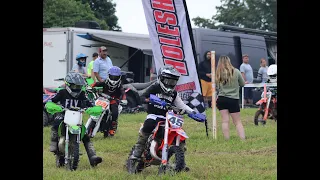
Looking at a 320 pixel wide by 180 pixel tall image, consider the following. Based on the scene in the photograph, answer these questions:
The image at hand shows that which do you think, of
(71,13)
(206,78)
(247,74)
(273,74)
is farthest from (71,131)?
(71,13)

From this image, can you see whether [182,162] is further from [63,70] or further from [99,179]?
[63,70]

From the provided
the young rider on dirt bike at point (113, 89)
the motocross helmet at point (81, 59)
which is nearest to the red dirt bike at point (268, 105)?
the young rider on dirt bike at point (113, 89)

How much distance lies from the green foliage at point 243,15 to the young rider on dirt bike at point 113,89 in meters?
52.0

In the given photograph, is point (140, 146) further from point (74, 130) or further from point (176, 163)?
point (74, 130)

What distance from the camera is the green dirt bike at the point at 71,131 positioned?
10.5m

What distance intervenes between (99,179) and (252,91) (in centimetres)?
1517

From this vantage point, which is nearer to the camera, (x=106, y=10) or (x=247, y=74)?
(x=247, y=74)

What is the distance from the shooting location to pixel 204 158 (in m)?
11.7

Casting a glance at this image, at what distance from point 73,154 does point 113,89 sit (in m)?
3.98

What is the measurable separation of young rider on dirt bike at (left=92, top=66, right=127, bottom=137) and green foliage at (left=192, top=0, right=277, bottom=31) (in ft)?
171

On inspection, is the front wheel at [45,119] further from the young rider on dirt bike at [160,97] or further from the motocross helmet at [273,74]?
the young rider on dirt bike at [160,97]

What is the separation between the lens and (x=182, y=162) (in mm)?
9609
